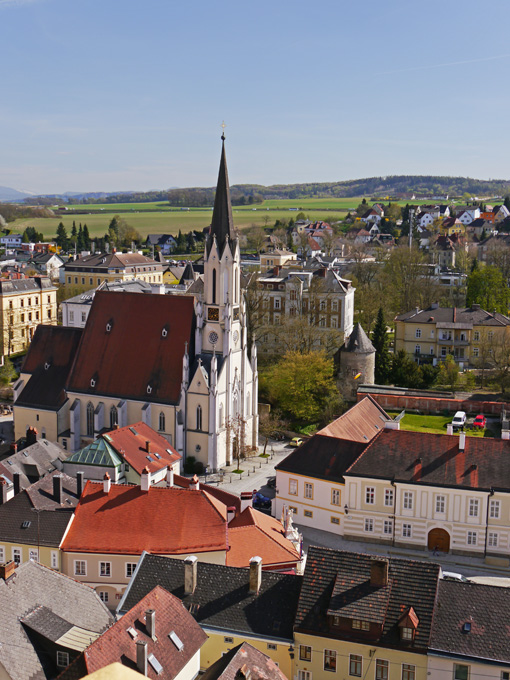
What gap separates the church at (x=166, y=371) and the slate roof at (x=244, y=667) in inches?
1151

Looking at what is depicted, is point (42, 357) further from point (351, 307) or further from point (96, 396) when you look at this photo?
point (351, 307)

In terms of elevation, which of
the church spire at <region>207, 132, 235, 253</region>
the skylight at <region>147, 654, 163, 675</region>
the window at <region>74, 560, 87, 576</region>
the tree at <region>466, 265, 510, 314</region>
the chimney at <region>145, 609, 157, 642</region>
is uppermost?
the church spire at <region>207, 132, 235, 253</region>

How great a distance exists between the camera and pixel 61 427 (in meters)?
57.2

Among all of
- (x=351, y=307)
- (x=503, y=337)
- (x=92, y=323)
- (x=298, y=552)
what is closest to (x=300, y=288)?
(x=351, y=307)

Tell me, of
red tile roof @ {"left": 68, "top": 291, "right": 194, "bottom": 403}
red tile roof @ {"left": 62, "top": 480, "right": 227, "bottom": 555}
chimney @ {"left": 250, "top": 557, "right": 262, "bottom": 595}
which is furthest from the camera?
red tile roof @ {"left": 68, "top": 291, "right": 194, "bottom": 403}

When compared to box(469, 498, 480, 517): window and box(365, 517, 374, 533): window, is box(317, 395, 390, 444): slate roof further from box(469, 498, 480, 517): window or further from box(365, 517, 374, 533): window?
box(469, 498, 480, 517): window

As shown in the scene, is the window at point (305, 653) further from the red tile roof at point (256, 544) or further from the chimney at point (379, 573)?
the red tile roof at point (256, 544)

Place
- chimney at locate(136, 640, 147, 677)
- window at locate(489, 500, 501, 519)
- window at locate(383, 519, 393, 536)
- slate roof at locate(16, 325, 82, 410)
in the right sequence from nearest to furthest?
1. chimney at locate(136, 640, 147, 677)
2. window at locate(489, 500, 501, 519)
3. window at locate(383, 519, 393, 536)
4. slate roof at locate(16, 325, 82, 410)

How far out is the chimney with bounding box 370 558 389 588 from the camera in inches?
1038

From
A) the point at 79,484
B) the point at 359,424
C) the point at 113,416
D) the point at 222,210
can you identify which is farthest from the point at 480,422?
the point at 79,484

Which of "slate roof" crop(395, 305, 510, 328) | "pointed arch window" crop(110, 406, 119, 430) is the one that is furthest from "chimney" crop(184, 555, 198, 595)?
"slate roof" crop(395, 305, 510, 328)

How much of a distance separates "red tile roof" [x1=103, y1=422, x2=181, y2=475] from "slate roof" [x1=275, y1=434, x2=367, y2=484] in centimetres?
752

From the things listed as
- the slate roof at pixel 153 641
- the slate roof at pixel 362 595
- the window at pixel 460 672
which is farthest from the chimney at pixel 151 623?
the window at pixel 460 672

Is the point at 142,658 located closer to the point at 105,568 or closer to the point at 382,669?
the point at 382,669
